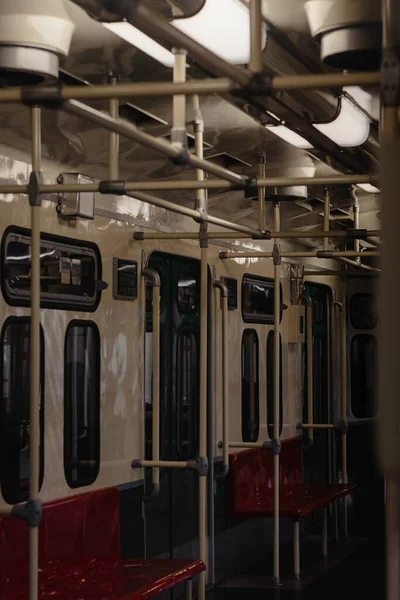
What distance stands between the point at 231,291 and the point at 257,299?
0.71m

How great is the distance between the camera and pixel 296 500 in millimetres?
9055

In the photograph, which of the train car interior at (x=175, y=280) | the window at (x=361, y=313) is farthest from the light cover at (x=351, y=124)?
the window at (x=361, y=313)

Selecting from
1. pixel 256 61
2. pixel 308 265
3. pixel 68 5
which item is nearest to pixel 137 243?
pixel 68 5

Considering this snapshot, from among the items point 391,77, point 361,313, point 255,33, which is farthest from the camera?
point 361,313

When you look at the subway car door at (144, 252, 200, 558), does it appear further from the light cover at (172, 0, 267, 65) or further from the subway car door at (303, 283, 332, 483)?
the subway car door at (303, 283, 332, 483)

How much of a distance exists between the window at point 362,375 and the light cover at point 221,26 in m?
8.47

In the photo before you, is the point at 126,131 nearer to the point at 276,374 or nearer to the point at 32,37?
the point at 32,37

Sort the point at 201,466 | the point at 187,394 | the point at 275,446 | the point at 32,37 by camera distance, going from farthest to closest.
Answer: the point at 275,446 → the point at 187,394 → the point at 201,466 → the point at 32,37

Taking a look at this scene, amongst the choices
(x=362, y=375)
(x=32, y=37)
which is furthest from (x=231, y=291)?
(x=32, y=37)

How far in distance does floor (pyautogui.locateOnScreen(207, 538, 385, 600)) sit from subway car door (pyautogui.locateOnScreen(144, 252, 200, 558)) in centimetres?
66

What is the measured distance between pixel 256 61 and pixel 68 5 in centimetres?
110

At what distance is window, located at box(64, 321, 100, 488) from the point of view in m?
5.99

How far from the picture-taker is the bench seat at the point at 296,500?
27.7 feet

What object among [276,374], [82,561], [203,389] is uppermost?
[276,374]
